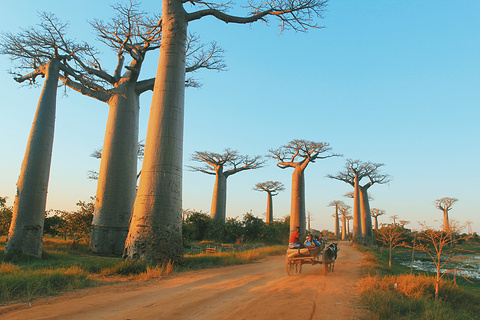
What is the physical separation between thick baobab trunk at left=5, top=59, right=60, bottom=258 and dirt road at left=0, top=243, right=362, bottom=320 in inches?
178

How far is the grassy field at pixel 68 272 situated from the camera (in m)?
4.51

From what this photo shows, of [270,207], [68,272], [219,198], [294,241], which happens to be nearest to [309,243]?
[294,241]

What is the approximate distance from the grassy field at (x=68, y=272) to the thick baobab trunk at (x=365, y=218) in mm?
21834

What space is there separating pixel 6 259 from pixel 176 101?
593 centimetres


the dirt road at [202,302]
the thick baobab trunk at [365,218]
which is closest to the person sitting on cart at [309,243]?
the dirt road at [202,302]

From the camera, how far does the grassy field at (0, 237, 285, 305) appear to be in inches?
177

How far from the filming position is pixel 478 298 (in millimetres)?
6426

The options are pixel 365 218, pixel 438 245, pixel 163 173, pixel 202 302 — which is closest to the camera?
pixel 202 302

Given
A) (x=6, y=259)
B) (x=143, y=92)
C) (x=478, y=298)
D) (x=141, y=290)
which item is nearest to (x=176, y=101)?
(x=143, y=92)

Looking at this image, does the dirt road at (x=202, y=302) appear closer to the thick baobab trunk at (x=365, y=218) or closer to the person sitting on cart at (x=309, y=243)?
the person sitting on cart at (x=309, y=243)

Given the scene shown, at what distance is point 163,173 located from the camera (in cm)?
810

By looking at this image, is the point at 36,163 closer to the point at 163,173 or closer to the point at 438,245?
the point at 163,173

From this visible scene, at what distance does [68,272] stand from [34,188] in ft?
14.0

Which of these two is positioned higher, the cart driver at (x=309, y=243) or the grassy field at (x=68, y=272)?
the cart driver at (x=309, y=243)
